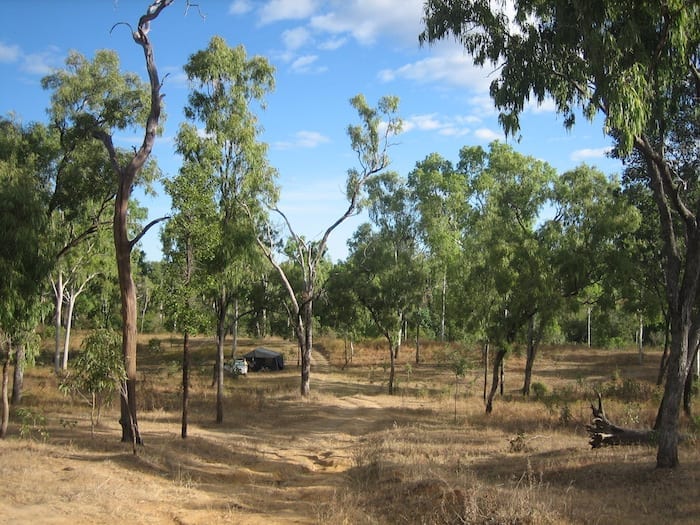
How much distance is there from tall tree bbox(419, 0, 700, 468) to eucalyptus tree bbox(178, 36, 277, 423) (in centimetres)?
890

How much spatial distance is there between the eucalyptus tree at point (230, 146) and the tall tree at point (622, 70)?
29.2 feet

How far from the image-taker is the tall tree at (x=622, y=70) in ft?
32.2

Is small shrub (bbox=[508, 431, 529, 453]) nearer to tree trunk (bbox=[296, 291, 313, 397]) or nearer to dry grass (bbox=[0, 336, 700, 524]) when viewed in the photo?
dry grass (bbox=[0, 336, 700, 524])

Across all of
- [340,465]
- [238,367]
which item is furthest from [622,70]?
[238,367]

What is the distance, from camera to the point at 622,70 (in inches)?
395

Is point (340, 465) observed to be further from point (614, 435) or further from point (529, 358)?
point (529, 358)

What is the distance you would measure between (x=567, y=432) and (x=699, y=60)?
10.7 metres

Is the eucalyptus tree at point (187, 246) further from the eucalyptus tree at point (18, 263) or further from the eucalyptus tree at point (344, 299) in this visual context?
the eucalyptus tree at point (344, 299)

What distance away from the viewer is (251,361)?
137 feet

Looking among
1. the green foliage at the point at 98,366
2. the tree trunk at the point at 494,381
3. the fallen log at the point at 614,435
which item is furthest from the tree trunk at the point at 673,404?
the green foliage at the point at 98,366

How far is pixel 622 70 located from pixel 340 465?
10.6m

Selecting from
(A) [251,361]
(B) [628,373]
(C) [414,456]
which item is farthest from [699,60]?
(A) [251,361]

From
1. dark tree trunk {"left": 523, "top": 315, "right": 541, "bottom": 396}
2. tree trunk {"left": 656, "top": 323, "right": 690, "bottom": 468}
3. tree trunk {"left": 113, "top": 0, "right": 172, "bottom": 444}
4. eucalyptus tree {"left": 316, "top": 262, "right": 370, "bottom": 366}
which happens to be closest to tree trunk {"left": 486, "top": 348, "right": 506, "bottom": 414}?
dark tree trunk {"left": 523, "top": 315, "right": 541, "bottom": 396}

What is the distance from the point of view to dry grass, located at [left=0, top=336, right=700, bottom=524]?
888 centimetres
